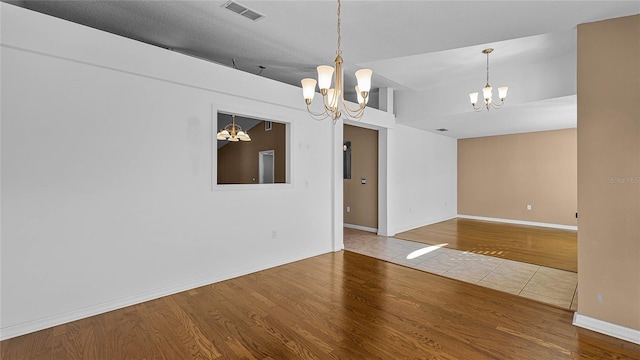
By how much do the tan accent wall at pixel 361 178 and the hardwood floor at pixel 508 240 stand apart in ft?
3.06

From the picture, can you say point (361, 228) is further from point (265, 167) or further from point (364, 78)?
point (364, 78)

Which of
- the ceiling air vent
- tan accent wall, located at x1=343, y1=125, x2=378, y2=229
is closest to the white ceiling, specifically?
the ceiling air vent

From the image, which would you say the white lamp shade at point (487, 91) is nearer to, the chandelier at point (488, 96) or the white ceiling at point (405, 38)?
the chandelier at point (488, 96)

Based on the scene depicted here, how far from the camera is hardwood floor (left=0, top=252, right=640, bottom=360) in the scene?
2.13m

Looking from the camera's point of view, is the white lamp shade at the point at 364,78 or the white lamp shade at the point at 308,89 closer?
the white lamp shade at the point at 364,78

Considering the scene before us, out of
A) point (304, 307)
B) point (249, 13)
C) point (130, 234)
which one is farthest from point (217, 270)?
point (249, 13)

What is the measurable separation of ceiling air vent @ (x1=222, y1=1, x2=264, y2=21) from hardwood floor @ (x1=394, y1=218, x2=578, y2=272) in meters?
4.63

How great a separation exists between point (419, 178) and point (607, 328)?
15.9ft

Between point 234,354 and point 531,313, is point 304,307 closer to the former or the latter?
point 234,354

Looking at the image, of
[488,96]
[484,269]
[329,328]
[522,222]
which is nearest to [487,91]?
[488,96]

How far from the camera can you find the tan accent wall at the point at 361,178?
6.64 m

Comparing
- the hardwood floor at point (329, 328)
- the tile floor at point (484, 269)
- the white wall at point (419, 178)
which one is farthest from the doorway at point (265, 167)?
the hardwood floor at point (329, 328)

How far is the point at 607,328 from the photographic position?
7.80ft

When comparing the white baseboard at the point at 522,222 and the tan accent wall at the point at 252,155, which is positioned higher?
the tan accent wall at the point at 252,155
